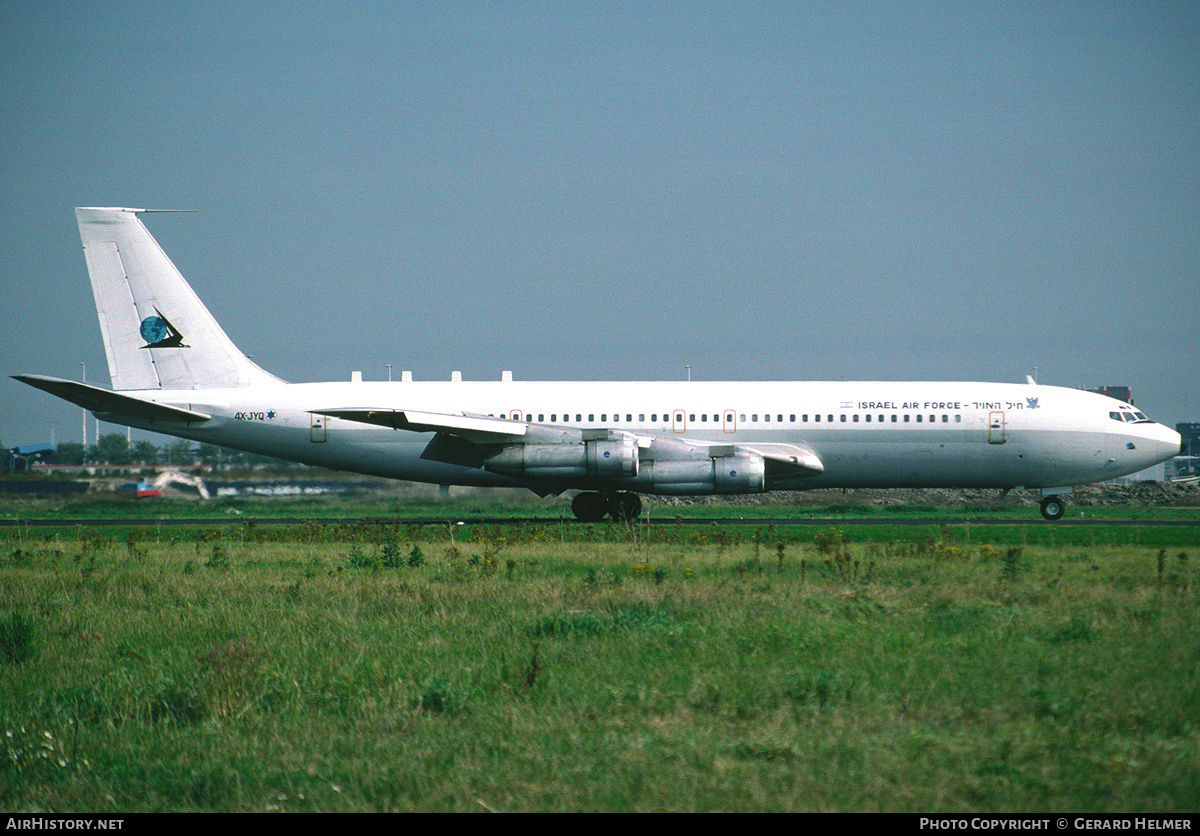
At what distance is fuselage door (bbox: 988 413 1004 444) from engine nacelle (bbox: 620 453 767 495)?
665cm

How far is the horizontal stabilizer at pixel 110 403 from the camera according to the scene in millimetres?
25972

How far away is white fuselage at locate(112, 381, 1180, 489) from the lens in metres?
28.1

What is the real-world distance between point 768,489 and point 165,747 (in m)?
22.4

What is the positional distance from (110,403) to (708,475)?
Answer: 16.6 metres

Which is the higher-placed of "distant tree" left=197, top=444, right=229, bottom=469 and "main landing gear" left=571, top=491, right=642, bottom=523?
"distant tree" left=197, top=444, right=229, bottom=469

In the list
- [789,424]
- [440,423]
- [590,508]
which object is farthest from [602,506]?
[789,424]

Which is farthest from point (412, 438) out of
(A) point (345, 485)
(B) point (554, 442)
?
(A) point (345, 485)

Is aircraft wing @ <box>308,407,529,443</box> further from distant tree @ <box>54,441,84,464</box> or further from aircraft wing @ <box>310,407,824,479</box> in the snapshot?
distant tree @ <box>54,441,84,464</box>

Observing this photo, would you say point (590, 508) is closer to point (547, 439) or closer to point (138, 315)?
point (547, 439)

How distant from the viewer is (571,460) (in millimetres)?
26859

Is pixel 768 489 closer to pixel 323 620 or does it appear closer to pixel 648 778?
pixel 323 620

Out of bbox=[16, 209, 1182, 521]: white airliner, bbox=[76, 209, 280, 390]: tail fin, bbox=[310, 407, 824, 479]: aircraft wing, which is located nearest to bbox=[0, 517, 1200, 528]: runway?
bbox=[16, 209, 1182, 521]: white airliner

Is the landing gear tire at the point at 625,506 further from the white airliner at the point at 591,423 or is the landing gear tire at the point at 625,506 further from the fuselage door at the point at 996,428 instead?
the fuselage door at the point at 996,428

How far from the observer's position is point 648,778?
Answer: 6.29 meters
